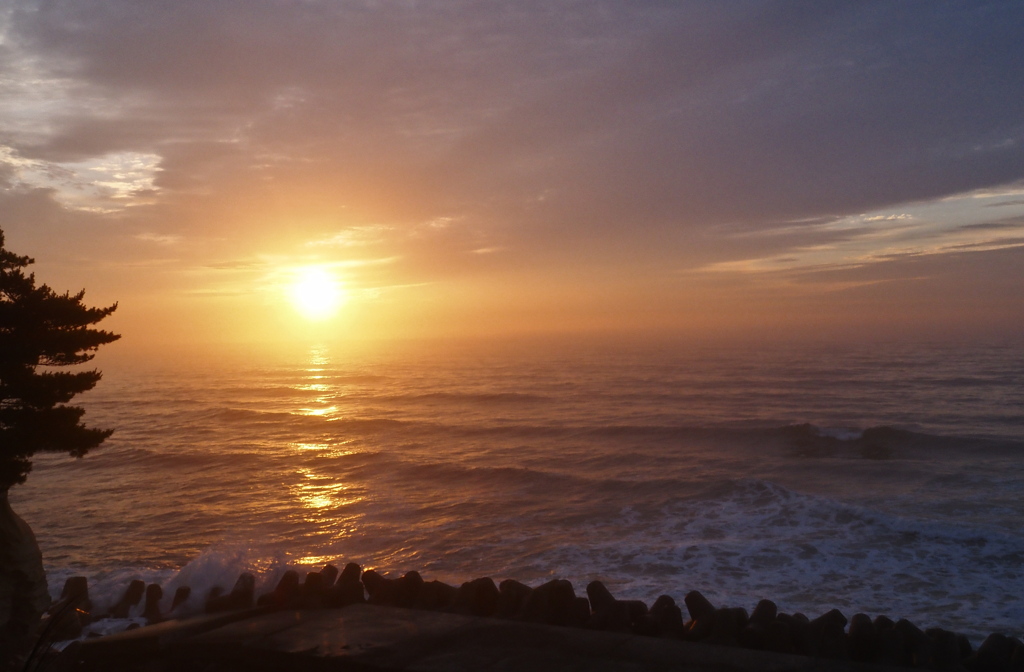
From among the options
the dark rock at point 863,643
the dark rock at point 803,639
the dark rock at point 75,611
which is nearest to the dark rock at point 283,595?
the dark rock at point 75,611

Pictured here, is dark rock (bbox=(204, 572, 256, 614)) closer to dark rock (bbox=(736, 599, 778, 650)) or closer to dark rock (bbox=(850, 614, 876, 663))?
dark rock (bbox=(736, 599, 778, 650))

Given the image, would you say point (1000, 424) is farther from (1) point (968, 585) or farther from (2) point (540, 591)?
(2) point (540, 591)

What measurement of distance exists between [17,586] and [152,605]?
362cm

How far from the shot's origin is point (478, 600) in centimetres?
1084

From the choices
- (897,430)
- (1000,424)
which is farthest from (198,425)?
(1000,424)

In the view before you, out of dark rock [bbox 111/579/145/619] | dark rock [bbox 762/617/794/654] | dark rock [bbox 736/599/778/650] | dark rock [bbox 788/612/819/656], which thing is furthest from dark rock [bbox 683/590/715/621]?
dark rock [bbox 111/579/145/619]

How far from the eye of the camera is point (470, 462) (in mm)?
29719

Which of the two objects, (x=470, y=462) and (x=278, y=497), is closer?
(x=278, y=497)

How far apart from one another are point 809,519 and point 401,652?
14392 mm

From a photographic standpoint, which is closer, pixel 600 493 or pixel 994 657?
pixel 994 657

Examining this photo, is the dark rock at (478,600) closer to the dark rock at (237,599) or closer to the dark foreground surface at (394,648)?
the dark foreground surface at (394,648)

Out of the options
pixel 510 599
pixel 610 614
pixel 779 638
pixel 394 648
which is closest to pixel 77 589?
pixel 394 648

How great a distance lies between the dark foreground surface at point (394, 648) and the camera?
8680mm

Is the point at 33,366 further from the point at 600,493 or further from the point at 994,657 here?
the point at 600,493
